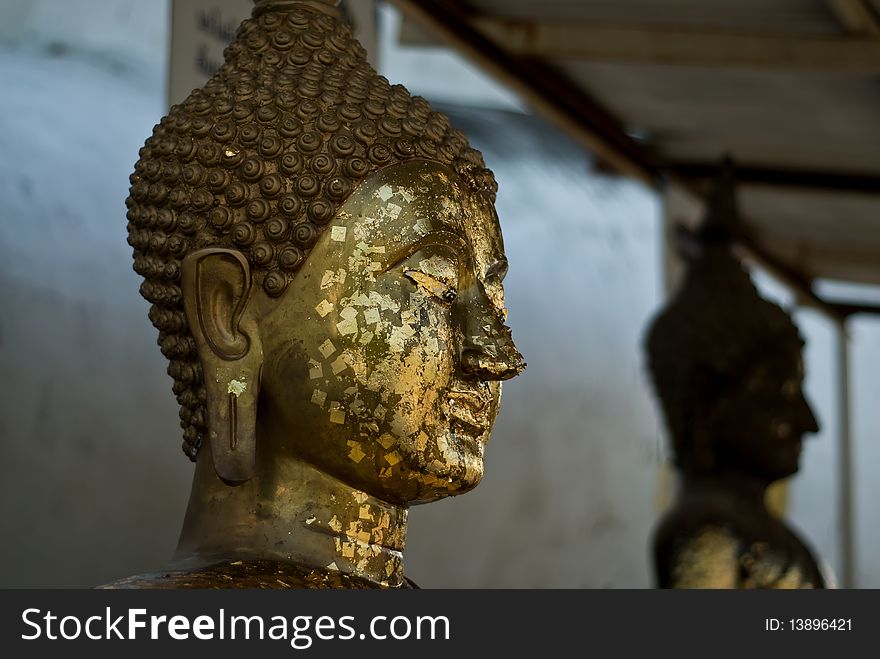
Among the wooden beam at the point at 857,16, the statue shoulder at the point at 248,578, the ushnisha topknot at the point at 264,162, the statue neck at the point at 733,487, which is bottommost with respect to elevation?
the statue shoulder at the point at 248,578

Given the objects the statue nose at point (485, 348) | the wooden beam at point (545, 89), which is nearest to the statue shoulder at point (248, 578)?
the statue nose at point (485, 348)

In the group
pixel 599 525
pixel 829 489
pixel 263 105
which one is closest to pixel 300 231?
pixel 263 105

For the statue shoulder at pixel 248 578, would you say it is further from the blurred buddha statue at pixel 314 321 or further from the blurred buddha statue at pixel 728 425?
the blurred buddha statue at pixel 728 425

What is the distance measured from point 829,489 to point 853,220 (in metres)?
3.25

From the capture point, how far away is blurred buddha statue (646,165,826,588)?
416cm

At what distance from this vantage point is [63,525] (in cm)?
338

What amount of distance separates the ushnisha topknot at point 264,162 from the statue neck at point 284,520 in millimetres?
130

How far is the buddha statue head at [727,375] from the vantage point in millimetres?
4371

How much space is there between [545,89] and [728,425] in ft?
4.06

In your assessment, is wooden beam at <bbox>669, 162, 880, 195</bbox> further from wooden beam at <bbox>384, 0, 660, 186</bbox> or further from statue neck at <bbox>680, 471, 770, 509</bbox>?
statue neck at <bbox>680, 471, 770, 509</bbox>

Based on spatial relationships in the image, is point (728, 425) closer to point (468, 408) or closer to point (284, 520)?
point (468, 408)

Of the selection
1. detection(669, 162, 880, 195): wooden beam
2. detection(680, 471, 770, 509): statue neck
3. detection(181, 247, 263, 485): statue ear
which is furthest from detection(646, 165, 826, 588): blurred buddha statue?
detection(181, 247, 263, 485): statue ear

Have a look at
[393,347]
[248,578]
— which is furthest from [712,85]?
[248,578]

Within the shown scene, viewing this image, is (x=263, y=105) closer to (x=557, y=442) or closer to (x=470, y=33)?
(x=470, y=33)
